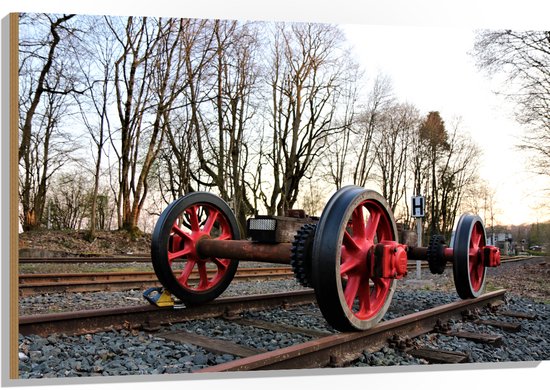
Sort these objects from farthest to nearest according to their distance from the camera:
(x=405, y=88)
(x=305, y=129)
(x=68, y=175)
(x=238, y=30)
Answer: (x=305, y=129) → (x=405, y=88) → (x=238, y=30) → (x=68, y=175)

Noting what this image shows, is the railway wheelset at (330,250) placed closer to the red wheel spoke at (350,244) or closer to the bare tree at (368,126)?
the red wheel spoke at (350,244)

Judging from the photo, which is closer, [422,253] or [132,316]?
[132,316]

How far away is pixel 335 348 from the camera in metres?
3.33

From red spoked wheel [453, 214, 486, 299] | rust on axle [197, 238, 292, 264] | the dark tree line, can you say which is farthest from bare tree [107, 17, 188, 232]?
red spoked wheel [453, 214, 486, 299]

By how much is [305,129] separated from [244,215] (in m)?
1.71

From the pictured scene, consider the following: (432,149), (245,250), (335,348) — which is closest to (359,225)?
(335,348)

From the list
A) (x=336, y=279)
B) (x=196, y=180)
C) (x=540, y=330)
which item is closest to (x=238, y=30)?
(x=196, y=180)

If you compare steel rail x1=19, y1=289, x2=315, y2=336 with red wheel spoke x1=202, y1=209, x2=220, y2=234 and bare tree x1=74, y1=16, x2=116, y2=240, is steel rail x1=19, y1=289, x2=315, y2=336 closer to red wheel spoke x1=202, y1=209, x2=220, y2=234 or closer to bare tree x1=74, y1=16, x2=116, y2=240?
red wheel spoke x1=202, y1=209, x2=220, y2=234

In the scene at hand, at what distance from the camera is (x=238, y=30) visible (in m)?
5.32

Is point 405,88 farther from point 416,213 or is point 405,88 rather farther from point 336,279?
point 336,279

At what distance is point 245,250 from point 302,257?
884 mm

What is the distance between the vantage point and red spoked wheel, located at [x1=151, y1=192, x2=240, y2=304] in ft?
14.2

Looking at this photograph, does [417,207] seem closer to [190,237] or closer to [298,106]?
[298,106]

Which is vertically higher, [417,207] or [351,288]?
[417,207]
